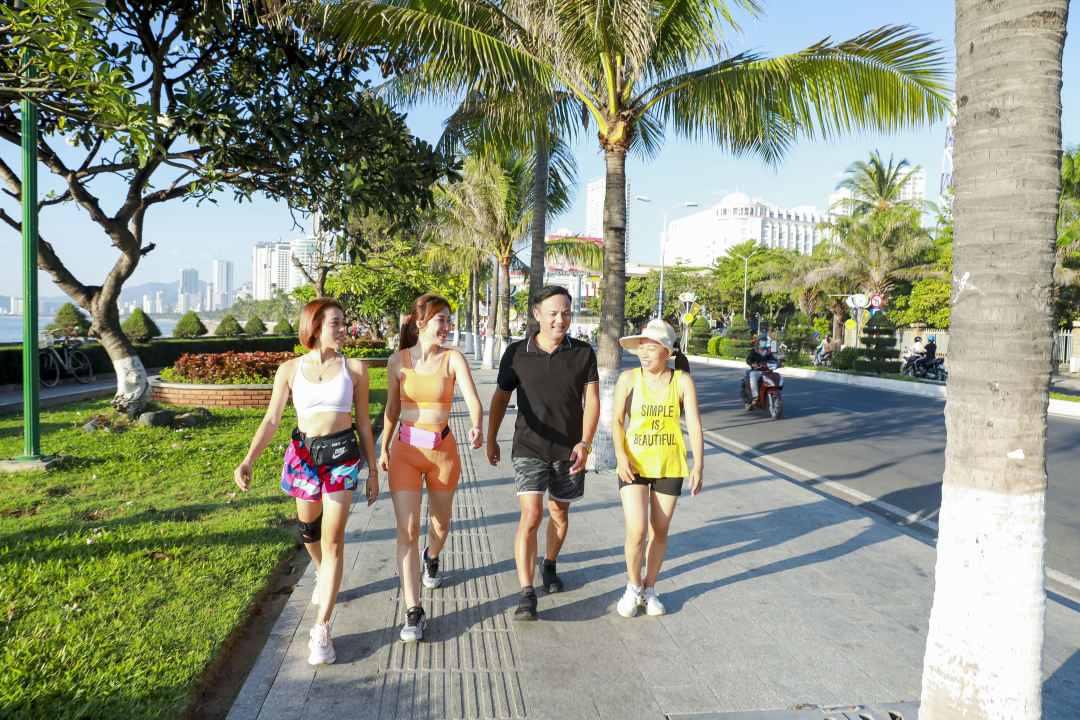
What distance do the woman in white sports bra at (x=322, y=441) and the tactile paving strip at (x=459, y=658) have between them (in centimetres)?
44

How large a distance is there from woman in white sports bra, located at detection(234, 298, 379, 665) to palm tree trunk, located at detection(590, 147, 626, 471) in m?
4.69

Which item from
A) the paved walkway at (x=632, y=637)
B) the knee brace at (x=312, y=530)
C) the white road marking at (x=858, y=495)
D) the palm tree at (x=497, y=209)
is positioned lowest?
the white road marking at (x=858, y=495)

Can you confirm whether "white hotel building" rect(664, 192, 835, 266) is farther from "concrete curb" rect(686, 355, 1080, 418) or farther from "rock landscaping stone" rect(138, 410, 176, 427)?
"rock landscaping stone" rect(138, 410, 176, 427)

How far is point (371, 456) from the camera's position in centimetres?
385

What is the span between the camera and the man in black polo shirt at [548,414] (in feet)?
12.9

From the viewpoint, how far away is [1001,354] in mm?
2416

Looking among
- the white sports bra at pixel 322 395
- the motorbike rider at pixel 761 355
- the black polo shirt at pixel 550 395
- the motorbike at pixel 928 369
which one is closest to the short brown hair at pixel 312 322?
the white sports bra at pixel 322 395

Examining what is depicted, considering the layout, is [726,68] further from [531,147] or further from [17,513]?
[17,513]

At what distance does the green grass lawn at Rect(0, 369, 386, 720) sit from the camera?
2982 millimetres

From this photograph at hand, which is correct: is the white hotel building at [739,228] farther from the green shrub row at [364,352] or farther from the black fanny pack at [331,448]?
A: the black fanny pack at [331,448]

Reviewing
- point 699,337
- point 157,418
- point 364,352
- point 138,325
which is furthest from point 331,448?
point 699,337

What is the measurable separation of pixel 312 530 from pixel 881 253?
3833 cm

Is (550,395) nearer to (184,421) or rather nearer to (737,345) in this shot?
(184,421)

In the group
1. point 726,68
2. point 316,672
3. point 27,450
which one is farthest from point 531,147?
point 316,672
